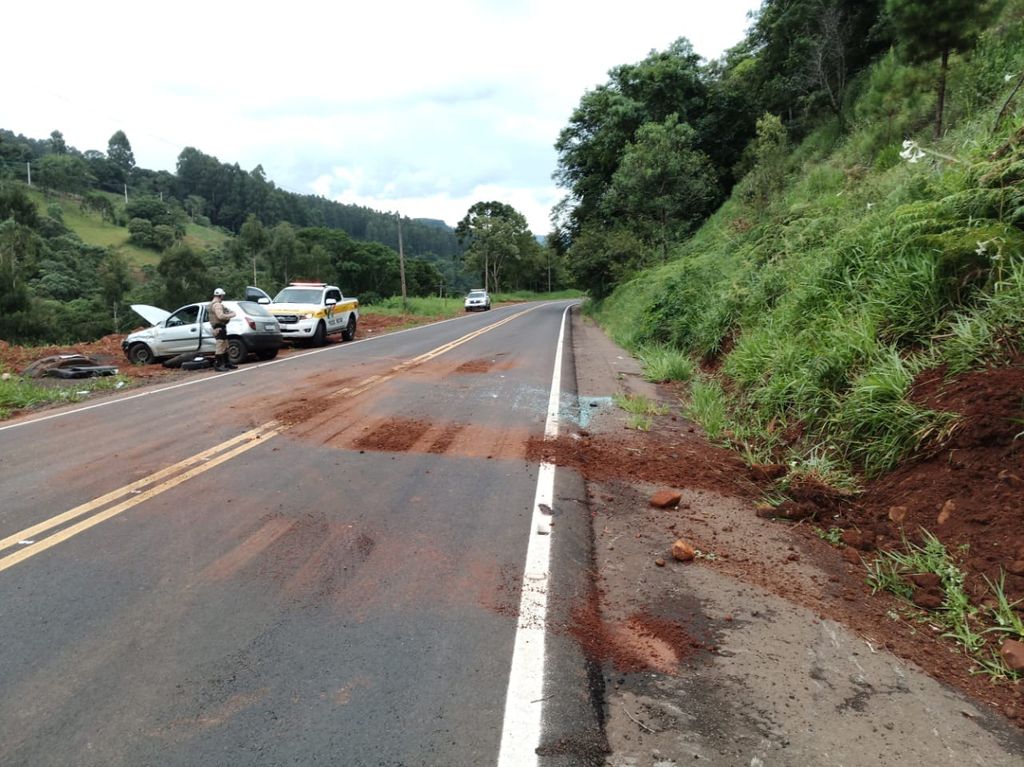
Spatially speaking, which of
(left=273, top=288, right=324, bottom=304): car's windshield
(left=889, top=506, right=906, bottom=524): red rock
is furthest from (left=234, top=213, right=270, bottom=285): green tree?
(left=889, top=506, right=906, bottom=524): red rock

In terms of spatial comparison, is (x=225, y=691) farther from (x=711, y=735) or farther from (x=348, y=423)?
(x=348, y=423)

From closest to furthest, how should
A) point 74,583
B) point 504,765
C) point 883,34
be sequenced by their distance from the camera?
point 504,765, point 74,583, point 883,34

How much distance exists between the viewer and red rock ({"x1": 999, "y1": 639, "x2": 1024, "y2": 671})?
272 cm

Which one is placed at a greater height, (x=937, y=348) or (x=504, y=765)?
(x=937, y=348)

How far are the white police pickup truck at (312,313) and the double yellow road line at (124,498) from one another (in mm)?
10961

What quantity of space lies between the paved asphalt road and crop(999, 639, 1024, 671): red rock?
2.02m

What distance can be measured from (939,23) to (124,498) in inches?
504

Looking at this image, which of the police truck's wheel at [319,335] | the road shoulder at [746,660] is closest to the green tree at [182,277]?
the police truck's wheel at [319,335]

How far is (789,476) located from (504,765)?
3758mm

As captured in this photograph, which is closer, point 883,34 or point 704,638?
point 704,638

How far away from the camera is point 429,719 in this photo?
2.42 meters

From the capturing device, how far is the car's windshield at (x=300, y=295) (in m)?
18.6

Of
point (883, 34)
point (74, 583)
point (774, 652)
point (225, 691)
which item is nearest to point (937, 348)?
point (774, 652)

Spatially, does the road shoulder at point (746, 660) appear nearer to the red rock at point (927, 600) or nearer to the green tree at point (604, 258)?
the red rock at point (927, 600)
